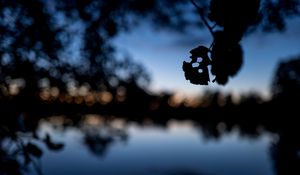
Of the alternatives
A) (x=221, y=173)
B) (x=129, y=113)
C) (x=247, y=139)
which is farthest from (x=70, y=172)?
(x=129, y=113)

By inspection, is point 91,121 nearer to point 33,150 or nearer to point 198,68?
point 33,150

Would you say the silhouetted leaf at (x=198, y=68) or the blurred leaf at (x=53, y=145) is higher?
the blurred leaf at (x=53, y=145)

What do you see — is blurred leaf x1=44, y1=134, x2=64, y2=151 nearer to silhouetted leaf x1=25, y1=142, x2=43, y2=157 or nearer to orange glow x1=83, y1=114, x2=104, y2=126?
silhouetted leaf x1=25, y1=142, x2=43, y2=157

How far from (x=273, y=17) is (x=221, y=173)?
23920mm

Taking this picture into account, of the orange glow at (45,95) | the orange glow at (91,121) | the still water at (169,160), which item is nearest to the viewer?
the orange glow at (45,95)

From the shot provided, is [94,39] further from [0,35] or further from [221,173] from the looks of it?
[221,173]

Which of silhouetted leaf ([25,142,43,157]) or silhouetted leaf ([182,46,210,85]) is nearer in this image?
silhouetted leaf ([182,46,210,85])

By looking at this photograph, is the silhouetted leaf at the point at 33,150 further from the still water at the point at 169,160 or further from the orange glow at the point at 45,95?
the still water at the point at 169,160

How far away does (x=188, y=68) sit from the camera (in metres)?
2.17

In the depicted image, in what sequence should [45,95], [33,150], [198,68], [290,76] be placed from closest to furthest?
[198,68]
[33,150]
[45,95]
[290,76]

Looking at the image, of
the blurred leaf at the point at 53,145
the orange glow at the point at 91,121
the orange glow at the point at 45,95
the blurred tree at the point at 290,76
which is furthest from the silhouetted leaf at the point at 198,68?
the orange glow at the point at 91,121

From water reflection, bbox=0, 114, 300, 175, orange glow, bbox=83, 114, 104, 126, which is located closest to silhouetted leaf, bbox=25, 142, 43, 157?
water reflection, bbox=0, 114, 300, 175

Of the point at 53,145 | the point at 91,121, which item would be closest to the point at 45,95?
the point at 53,145

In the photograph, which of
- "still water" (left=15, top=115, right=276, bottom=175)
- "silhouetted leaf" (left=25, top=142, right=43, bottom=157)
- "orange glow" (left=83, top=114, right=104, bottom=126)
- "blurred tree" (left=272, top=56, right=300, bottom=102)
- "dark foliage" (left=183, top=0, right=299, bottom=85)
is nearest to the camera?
"dark foliage" (left=183, top=0, right=299, bottom=85)
